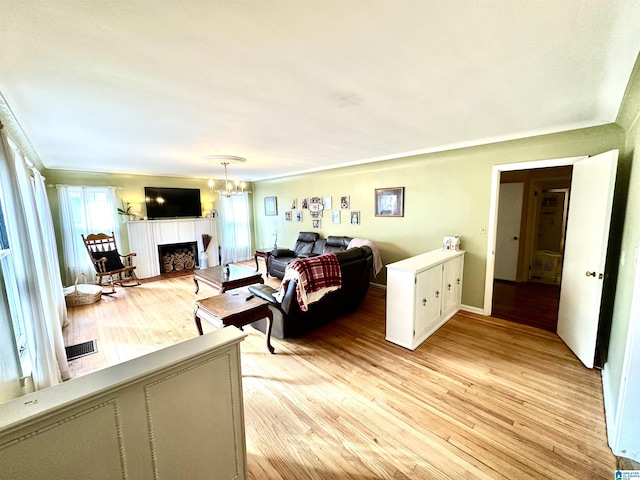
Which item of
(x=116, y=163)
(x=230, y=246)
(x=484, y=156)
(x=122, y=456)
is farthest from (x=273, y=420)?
(x=230, y=246)

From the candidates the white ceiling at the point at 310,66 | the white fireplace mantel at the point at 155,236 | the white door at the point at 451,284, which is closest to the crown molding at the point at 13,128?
the white ceiling at the point at 310,66

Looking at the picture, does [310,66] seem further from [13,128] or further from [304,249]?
[304,249]

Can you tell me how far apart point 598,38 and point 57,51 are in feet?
9.35

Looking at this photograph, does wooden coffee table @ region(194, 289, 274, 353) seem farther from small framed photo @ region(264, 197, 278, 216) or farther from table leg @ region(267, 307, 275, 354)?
small framed photo @ region(264, 197, 278, 216)

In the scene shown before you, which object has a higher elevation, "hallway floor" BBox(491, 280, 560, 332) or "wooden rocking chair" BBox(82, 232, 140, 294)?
"wooden rocking chair" BBox(82, 232, 140, 294)

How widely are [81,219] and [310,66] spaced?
5982mm

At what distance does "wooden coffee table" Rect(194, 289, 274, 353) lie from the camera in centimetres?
244

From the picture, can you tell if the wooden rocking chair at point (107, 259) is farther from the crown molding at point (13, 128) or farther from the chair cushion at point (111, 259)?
the crown molding at point (13, 128)

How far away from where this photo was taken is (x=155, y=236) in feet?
19.7

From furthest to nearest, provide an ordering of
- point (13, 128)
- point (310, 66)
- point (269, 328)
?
point (269, 328)
point (13, 128)
point (310, 66)

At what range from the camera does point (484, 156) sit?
3.46 metres

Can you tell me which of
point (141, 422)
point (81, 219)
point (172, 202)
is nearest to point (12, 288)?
point (141, 422)

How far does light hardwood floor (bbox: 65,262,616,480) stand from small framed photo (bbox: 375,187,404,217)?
1.98 metres

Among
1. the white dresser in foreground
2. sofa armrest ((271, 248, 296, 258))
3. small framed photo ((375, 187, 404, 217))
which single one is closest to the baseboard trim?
small framed photo ((375, 187, 404, 217))
